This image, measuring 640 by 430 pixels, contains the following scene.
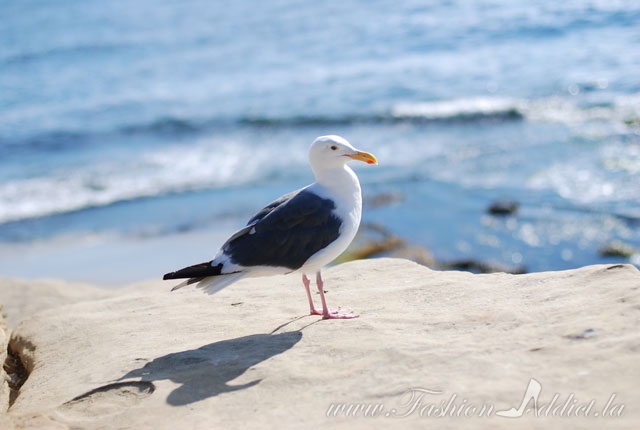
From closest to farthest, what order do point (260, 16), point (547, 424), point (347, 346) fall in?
point (547, 424)
point (347, 346)
point (260, 16)

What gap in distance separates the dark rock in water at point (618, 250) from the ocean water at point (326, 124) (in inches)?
4.0

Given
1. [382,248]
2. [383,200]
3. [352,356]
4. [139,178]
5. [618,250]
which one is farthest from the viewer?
[139,178]

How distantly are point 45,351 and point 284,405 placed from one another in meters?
2.25

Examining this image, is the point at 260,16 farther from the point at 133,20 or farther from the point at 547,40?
the point at 547,40

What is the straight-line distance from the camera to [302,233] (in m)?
5.00

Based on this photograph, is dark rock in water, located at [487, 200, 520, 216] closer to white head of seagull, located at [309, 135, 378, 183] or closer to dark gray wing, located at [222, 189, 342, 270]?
white head of seagull, located at [309, 135, 378, 183]

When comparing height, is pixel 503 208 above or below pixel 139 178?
below

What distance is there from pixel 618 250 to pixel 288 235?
5112 millimetres

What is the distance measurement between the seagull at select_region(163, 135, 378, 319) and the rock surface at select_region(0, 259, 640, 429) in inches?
14.5

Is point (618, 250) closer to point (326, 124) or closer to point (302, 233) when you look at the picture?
point (302, 233)

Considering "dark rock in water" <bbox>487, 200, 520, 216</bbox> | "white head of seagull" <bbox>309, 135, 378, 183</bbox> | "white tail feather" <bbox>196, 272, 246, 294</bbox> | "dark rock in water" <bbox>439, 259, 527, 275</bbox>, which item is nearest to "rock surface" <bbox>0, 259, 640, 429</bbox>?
"white tail feather" <bbox>196, 272, 246, 294</bbox>

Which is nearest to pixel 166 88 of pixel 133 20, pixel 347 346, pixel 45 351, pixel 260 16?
pixel 260 16

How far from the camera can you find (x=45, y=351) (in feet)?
17.2

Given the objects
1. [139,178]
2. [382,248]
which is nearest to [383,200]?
[382,248]
